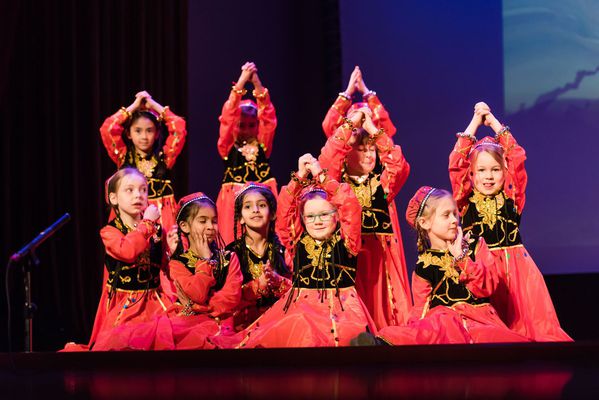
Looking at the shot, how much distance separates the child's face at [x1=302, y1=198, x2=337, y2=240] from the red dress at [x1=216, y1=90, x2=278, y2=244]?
93 cm

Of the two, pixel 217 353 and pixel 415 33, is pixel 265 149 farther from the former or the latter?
pixel 217 353

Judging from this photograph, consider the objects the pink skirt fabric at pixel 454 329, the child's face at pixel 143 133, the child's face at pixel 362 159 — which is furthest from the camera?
the child's face at pixel 143 133

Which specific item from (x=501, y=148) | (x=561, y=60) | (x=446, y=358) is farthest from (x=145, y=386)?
(x=561, y=60)

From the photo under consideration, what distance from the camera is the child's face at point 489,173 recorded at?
11.6 feet

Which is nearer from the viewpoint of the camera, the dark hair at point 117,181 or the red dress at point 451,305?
the red dress at point 451,305

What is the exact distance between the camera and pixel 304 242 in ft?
10.9

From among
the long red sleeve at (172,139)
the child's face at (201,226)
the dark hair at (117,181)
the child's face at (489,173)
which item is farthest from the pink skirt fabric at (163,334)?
the child's face at (489,173)

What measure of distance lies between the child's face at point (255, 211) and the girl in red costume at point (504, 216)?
31.3 inches

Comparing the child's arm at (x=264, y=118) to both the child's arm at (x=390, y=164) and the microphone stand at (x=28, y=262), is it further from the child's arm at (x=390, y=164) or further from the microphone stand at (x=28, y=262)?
the microphone stand at (x=28, y=262)

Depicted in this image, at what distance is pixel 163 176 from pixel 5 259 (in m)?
1.04

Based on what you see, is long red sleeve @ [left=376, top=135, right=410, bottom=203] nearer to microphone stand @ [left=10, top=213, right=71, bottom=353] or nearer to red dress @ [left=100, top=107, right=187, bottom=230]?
red dress @ [left=100, top=107, right=187, bottom=230]

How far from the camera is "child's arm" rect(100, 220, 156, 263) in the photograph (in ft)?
11.5

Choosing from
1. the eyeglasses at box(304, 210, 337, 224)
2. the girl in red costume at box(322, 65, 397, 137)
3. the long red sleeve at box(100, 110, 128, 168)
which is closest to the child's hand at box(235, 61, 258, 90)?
the girl in red costume at box(322, 65, 397, 137)

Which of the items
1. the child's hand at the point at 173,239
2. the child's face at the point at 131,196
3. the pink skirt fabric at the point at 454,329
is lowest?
the pink skirt fabric at the point at 454,329
